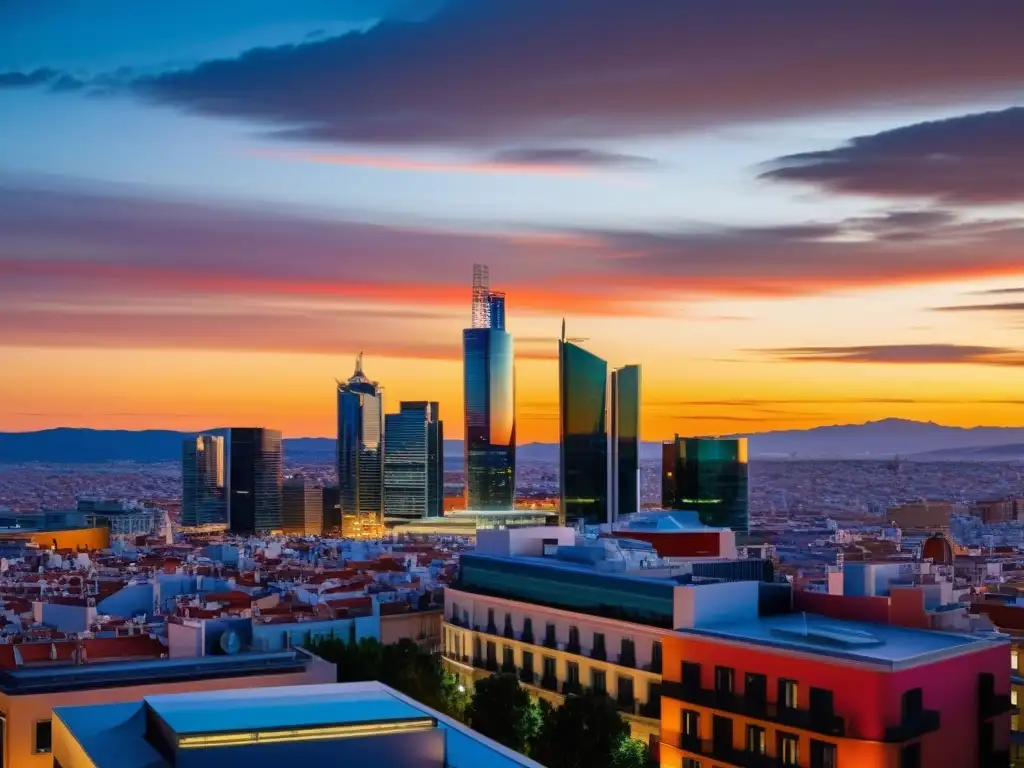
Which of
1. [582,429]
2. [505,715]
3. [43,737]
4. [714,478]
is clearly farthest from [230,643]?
[582,429]

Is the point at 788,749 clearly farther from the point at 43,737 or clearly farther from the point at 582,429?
the point at 582,429

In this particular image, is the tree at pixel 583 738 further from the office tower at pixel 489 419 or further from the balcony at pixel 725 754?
the office tower at pixel 489 419

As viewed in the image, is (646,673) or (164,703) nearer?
(164,703)

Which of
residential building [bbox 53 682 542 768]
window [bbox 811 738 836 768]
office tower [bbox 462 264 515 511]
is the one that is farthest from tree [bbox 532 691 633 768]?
office tower [bbox 462 264 515 511]

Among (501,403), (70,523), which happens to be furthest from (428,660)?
(501,403)

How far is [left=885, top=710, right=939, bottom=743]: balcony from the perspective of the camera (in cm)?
2573

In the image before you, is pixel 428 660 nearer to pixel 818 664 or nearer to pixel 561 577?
pixel 561 577

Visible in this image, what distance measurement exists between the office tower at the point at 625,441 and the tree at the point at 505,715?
108405mm

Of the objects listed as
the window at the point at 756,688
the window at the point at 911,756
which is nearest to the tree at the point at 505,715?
the window at the point at 756,688

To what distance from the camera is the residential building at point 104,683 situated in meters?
22.0

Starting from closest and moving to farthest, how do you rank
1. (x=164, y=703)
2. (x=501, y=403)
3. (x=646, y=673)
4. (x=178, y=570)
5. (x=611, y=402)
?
(x=164, y=703) → (x=646, y=673) → (x=178, y=570) → (x=611, y=402) → (x=501, y=403)

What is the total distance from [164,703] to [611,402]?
131045mm

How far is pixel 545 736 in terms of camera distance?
30047 mm

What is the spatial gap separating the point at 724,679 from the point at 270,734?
14310 mm
